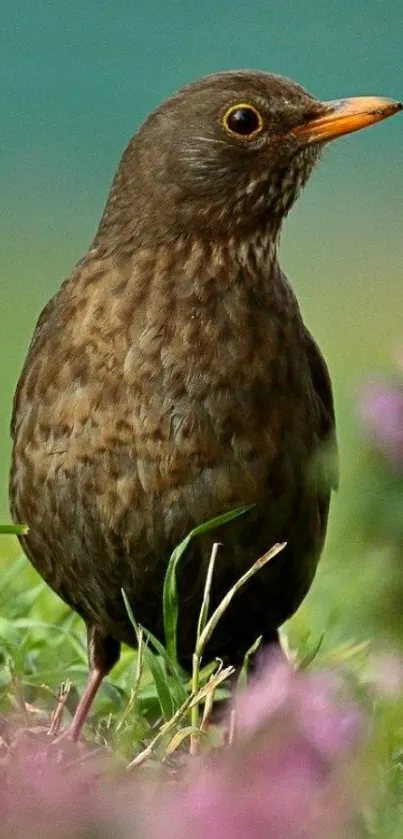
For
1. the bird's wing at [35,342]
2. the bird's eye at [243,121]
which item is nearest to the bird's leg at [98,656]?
the bird's wing at [35,342]

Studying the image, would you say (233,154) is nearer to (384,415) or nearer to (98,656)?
(98,656)

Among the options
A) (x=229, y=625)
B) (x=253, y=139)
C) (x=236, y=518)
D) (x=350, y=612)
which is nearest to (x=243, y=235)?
(x=253, y=139)

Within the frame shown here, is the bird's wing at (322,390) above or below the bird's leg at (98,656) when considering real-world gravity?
above

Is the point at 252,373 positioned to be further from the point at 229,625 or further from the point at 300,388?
the point at 229,625

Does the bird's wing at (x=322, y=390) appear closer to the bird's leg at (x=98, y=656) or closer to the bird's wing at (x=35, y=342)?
the bird's wing at (x=35, y=342)

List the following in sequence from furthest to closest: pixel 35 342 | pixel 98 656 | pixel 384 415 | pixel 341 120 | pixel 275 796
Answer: pixel 98 656, pixel 35 342, pixel 341 120, pixel 384 415, pixel 275 796

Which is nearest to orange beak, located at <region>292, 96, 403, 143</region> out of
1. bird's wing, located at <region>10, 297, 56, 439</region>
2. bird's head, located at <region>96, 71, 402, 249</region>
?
bird's head, located at <region>96, 71, 402, 249</region>

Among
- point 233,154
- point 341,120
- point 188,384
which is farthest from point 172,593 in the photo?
point 341,120
